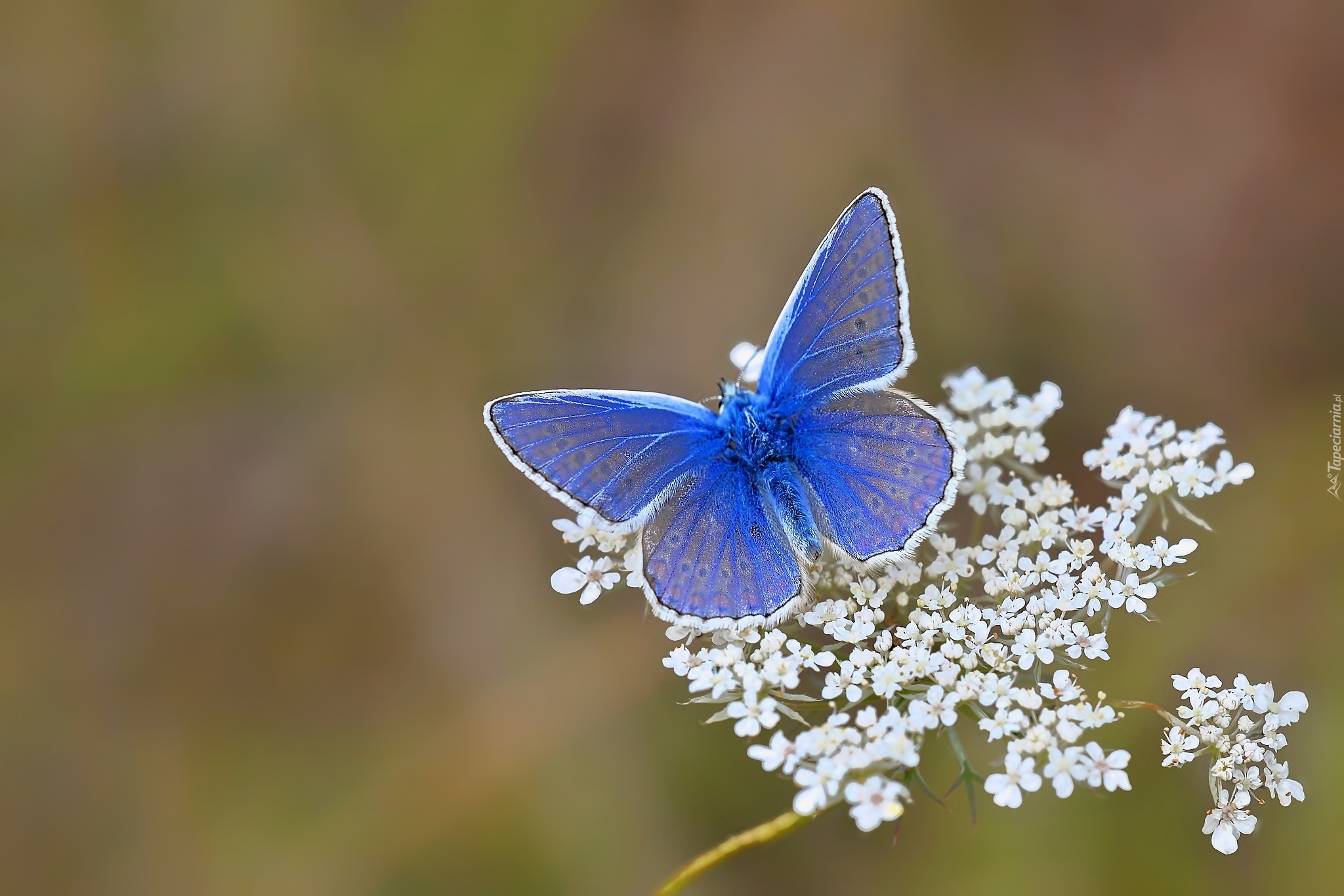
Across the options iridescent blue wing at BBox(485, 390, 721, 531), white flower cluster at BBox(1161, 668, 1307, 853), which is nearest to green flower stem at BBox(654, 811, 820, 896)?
iridescent blue wing at BBox(485, 390, 721, 531)

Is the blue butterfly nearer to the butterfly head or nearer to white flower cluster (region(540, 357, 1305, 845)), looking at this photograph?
the butterfly head

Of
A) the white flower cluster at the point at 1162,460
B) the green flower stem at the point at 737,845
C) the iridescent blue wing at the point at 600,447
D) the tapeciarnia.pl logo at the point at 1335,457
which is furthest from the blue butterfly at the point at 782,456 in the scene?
the tapeciarnia.pl logo at the point at 1335,457

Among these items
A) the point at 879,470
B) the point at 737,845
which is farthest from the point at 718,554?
the point at 737,845

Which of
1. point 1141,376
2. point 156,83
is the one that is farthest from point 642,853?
point 156,83

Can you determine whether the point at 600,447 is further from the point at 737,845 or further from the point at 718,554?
the point at 737,845

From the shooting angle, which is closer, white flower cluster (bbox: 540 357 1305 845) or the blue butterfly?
white flower cluster (bbox: 540 357 1305 845)

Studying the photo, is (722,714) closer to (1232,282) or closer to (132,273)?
(1232,282)

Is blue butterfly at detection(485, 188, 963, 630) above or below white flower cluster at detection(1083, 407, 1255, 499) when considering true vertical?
above
